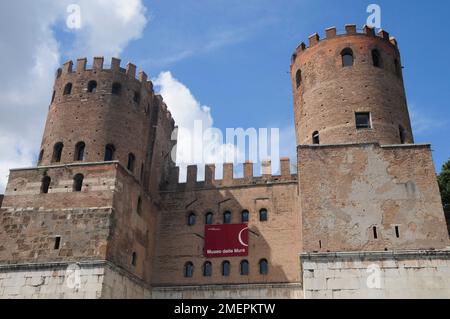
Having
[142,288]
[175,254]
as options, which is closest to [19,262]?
[142,288]

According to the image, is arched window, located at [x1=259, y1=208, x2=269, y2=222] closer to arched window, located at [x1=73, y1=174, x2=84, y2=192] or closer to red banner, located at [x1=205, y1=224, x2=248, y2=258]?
red banner, located at [x1=205, y1=224, x2=248, y2=258]

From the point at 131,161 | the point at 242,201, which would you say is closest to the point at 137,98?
the point at 131,161

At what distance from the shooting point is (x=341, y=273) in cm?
1571

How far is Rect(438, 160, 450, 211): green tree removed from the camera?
79.5 feet

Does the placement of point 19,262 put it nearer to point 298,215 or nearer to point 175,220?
point 175,220

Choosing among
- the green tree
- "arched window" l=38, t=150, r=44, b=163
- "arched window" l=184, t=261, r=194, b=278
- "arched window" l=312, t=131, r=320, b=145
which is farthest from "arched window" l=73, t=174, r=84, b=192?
the green tree

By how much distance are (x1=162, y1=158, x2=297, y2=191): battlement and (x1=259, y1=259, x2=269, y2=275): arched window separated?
3717mm

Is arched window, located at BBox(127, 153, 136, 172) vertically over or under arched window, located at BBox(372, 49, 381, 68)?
under

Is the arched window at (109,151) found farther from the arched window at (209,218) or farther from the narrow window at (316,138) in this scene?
the narrow window at (316,138)

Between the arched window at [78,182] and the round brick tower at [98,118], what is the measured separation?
0.94 meters

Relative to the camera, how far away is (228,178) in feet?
79.8

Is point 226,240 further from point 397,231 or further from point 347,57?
point 347,57

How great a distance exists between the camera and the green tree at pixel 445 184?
2423cm

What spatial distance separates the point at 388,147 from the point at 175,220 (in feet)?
35.6
